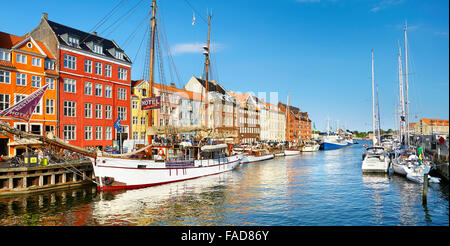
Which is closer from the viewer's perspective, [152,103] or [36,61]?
[152,103]

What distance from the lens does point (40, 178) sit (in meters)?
29.0

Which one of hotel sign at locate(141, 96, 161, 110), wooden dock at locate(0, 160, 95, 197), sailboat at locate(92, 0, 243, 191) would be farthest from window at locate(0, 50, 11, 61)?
hotel sign at locate(141, 96, 161, 110)

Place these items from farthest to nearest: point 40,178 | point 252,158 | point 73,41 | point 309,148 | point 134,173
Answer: point 309,148, point 252,158, point 73,41, point 134,173, point 40,178

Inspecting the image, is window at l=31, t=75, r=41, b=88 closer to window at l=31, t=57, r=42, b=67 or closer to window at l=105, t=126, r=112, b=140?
window at l=31, t=57, r=42, b=67

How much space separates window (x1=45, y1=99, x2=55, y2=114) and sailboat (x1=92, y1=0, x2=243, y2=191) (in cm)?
1574

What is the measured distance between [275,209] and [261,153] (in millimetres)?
52526

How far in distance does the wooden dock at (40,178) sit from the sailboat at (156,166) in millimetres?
2074

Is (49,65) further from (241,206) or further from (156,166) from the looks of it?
(241,206)

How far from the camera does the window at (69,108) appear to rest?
144 ft

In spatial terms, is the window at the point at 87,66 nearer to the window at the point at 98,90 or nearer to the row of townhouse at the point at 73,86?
the row of townhouse at the point at 73,86

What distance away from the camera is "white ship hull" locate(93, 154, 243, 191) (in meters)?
29.1

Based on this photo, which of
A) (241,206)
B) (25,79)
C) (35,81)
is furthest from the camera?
(35,81)

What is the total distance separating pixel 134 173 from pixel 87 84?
23.4 metres

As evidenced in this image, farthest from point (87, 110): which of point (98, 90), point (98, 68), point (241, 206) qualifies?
point (241, 206)
